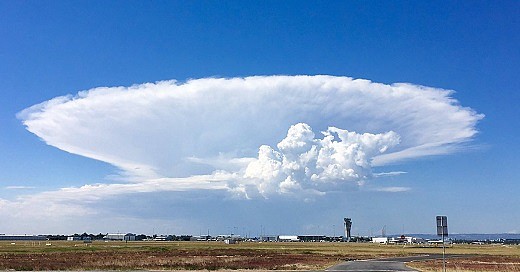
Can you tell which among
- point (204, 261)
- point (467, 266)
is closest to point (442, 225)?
point (467, 266)

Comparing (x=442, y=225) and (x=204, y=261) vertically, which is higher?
(x=442, y=225)

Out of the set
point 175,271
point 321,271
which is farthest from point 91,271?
point 321,271

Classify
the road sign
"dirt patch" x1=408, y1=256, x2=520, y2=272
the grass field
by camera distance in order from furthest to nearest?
the grass field < "dirt patch" x1=408, y1=256, x2=520, y2=272 < the road sign

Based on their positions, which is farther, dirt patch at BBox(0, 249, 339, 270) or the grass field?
the grass field

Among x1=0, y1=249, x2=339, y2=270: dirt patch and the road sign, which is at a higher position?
the road sign

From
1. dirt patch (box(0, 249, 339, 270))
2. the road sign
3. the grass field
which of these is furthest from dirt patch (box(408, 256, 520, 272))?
the road sign

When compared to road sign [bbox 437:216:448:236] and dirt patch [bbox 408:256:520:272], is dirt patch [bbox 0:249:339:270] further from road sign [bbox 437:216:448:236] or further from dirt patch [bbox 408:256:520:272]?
road sign [bbox 437:216:448:236]

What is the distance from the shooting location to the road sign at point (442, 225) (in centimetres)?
3828

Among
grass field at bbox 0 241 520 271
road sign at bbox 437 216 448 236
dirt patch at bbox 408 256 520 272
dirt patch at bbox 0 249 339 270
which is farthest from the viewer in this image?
grass field at bbox 0 241 520 271

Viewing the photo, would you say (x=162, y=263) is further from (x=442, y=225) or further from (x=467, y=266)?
(x=442, y=225)

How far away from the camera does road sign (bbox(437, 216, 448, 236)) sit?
38281 mm

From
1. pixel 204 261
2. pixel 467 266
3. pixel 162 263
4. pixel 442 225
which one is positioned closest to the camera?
pixel 442 225

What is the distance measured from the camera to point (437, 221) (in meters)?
39.0

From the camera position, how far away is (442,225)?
3859cm
